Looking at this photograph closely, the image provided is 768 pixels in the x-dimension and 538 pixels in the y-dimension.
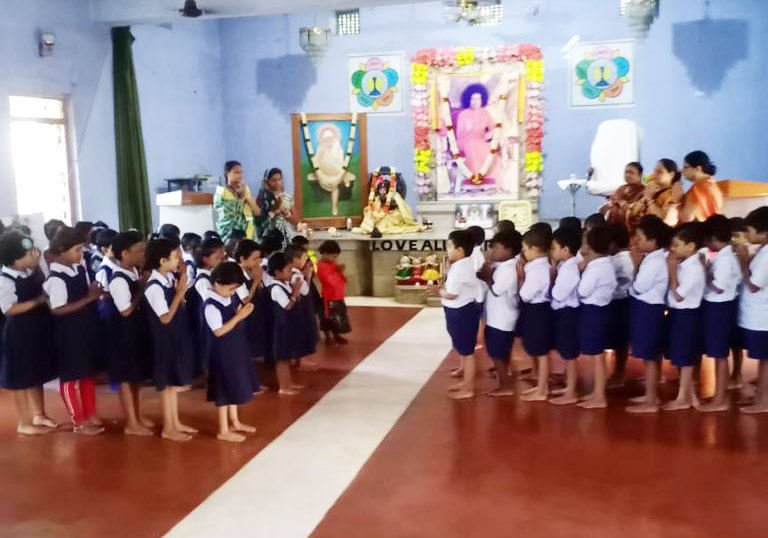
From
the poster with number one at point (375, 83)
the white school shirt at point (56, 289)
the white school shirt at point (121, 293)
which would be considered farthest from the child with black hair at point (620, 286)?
the poster with number one at point (375, 83)

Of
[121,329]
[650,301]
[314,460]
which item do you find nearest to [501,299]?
[650,301]

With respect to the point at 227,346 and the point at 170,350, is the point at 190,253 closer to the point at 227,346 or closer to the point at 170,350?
the point at 170,350

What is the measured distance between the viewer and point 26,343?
4254mm

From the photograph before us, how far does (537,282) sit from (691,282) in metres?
0.87

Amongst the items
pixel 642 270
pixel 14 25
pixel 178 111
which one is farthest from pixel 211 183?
pixel 642 270

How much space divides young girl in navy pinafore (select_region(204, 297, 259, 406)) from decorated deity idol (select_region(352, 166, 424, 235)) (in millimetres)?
4973

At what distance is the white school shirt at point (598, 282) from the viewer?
4434 millimetres

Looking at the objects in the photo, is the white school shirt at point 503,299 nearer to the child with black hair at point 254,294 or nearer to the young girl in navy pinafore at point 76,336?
the child with black hair at point 254,294

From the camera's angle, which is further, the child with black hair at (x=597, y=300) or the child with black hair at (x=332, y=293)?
the child with black hair at (x=332, y=293)

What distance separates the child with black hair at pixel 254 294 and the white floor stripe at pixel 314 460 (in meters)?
0.66

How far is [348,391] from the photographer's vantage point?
16.5ft

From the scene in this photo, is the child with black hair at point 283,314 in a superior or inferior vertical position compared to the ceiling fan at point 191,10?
inferior

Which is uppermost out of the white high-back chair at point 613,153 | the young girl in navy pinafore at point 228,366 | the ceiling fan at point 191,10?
the ceiling fan at point 191,10

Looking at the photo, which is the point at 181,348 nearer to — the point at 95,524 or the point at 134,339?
the point at 134,339
